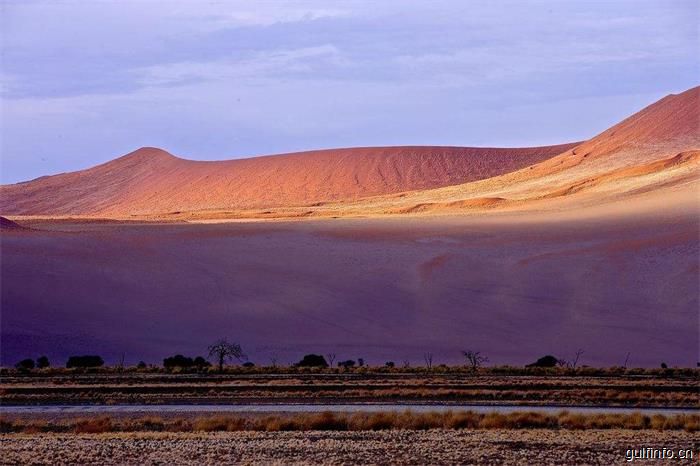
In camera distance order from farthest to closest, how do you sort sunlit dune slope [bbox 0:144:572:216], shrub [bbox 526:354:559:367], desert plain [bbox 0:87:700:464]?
sunlit dune slope [bbox 0:144:572:216], shrub [bbox 526:354:559:367], desert plain [bbox 0:87:700:464]

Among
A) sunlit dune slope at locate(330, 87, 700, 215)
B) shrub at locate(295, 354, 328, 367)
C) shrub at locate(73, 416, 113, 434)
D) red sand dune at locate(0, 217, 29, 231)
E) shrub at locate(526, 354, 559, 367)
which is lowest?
shrub at locate(73, 416, 113, 434)

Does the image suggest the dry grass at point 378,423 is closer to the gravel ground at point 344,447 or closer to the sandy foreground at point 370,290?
the gravel ground at point 344,447

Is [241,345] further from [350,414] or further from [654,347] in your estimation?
[350,414]

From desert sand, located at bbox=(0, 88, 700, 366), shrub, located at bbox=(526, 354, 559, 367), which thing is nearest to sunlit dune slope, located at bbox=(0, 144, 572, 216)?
desert sand, located at bbox=(0, 88, 700, 366)

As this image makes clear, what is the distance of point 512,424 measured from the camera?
60.5 feet

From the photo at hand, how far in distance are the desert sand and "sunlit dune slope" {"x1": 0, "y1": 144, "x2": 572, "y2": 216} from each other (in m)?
→ 21.9

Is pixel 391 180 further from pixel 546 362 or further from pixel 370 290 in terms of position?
pixel 546 362

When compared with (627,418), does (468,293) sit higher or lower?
higher

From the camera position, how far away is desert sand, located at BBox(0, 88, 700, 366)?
38031mm

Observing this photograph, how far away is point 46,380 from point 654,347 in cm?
1889

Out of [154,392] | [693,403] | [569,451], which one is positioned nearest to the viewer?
[569,451]

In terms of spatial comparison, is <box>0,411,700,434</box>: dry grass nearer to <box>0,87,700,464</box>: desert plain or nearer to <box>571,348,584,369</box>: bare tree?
<box>0,87,700,464</box>: desert plain

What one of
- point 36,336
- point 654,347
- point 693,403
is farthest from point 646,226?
point 693,403

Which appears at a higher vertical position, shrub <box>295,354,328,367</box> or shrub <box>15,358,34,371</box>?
shrub <box>15,358,34,371</box>
